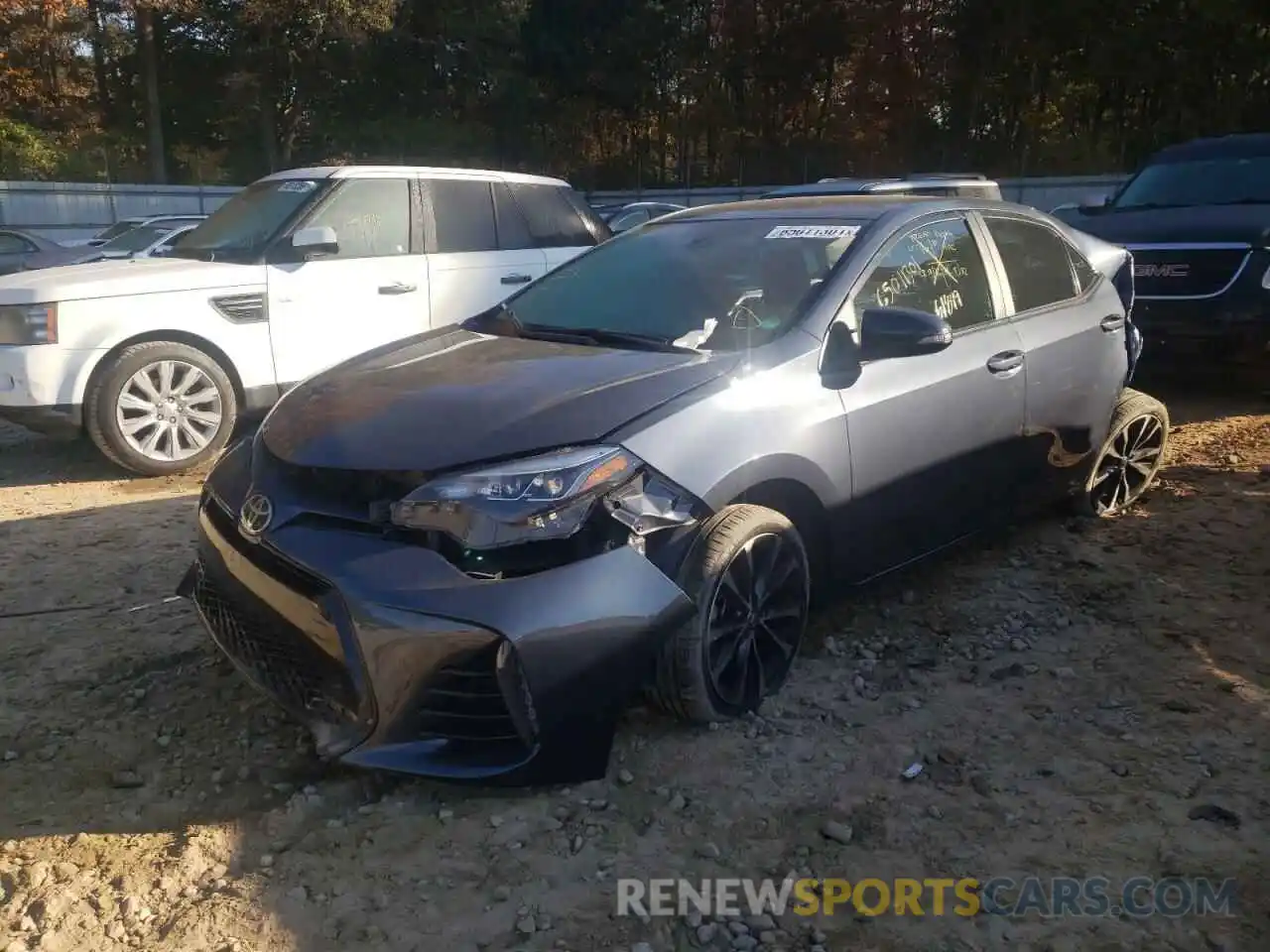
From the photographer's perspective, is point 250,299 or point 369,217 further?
point 369,217

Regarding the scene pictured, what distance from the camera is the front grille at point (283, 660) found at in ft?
8.97

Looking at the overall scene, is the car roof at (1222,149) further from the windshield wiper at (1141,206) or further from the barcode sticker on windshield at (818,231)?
the barcode sticker on windshield at (818,231)

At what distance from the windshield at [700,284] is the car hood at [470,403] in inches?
10.0

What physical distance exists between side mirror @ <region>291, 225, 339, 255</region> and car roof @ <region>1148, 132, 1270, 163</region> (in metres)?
7.03

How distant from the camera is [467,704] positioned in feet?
8.77

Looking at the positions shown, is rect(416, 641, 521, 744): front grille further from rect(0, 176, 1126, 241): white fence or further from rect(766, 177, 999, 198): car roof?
rect(0, 176, 1126, 241): white fence

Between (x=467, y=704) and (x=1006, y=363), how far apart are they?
255cm

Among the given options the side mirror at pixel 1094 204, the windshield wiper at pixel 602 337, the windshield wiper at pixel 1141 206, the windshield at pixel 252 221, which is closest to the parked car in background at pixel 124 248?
the windshield at pixel 252 221

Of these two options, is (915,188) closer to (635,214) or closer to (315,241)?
(315,241)

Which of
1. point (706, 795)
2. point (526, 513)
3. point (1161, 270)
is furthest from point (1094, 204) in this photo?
point (526, 513)

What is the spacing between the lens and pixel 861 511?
3568mm

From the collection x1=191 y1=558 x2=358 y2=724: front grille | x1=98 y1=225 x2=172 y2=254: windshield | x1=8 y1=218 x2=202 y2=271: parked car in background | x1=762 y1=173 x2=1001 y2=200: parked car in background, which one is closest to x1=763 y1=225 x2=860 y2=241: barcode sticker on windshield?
x1=191 y1=558 x2=358 y2=724: front grille

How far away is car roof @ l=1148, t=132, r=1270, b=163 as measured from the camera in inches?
338

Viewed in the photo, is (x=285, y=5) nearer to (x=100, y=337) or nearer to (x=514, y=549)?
(x=100, y=337)
